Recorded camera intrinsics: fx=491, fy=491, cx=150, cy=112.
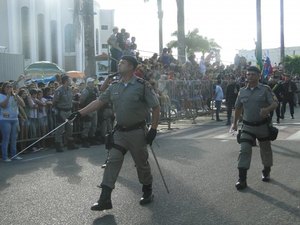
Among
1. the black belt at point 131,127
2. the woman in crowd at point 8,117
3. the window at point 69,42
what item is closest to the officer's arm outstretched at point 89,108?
the black belt at point 131,127

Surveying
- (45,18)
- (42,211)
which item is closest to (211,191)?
(42,211)

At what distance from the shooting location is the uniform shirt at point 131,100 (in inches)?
247

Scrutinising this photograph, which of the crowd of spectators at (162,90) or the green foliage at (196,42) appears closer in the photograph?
the crowd of spectators at (162,90)

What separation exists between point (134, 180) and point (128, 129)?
6.58 feet

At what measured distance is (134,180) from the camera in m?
8.11

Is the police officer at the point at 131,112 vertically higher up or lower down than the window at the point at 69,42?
lower down

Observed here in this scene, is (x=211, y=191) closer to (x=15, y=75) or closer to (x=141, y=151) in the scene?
(x=141, y=151)

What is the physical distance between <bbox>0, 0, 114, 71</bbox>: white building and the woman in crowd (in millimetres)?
28849

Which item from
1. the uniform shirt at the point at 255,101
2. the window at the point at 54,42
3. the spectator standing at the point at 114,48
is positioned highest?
the window at the point at 54,42

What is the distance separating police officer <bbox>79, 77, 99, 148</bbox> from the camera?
12.9m

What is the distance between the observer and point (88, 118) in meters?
13.1

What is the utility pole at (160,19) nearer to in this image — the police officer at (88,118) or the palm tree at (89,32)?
the palm tree at (89,32)

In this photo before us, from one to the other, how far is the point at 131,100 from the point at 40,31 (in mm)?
39408

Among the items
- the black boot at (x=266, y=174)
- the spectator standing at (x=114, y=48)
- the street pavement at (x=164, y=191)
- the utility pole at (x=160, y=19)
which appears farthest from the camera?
the utility pole at (x=160, y=19)
